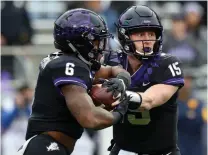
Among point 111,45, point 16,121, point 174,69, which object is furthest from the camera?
point 111,45

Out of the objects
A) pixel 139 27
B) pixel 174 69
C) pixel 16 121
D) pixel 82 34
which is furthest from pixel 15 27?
pixel 82 34

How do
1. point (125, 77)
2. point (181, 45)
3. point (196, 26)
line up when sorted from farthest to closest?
point (196, 26)
point (181, 45)
point (125, 77)

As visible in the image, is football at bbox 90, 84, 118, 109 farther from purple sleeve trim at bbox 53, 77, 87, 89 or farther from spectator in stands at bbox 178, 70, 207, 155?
spectator in stands at bbox 178, 70, 207, 155

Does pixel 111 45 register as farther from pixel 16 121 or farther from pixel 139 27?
pixel 139 27

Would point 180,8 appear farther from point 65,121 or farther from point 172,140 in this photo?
point 65,121

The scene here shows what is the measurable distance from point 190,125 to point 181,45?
49.7 inches

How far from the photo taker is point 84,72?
459 cm

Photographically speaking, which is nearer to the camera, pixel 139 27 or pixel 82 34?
pixel 82 34

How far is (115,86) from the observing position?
15.5ft

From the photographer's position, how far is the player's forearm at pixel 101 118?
14.9ft

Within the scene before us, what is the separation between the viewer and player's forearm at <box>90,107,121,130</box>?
4555 mm

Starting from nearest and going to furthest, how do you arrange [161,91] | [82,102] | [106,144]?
[82,102], [161,91], [106,144]

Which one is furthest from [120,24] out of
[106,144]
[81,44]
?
[106,144]

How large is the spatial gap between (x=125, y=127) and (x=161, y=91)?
43 centimetres
